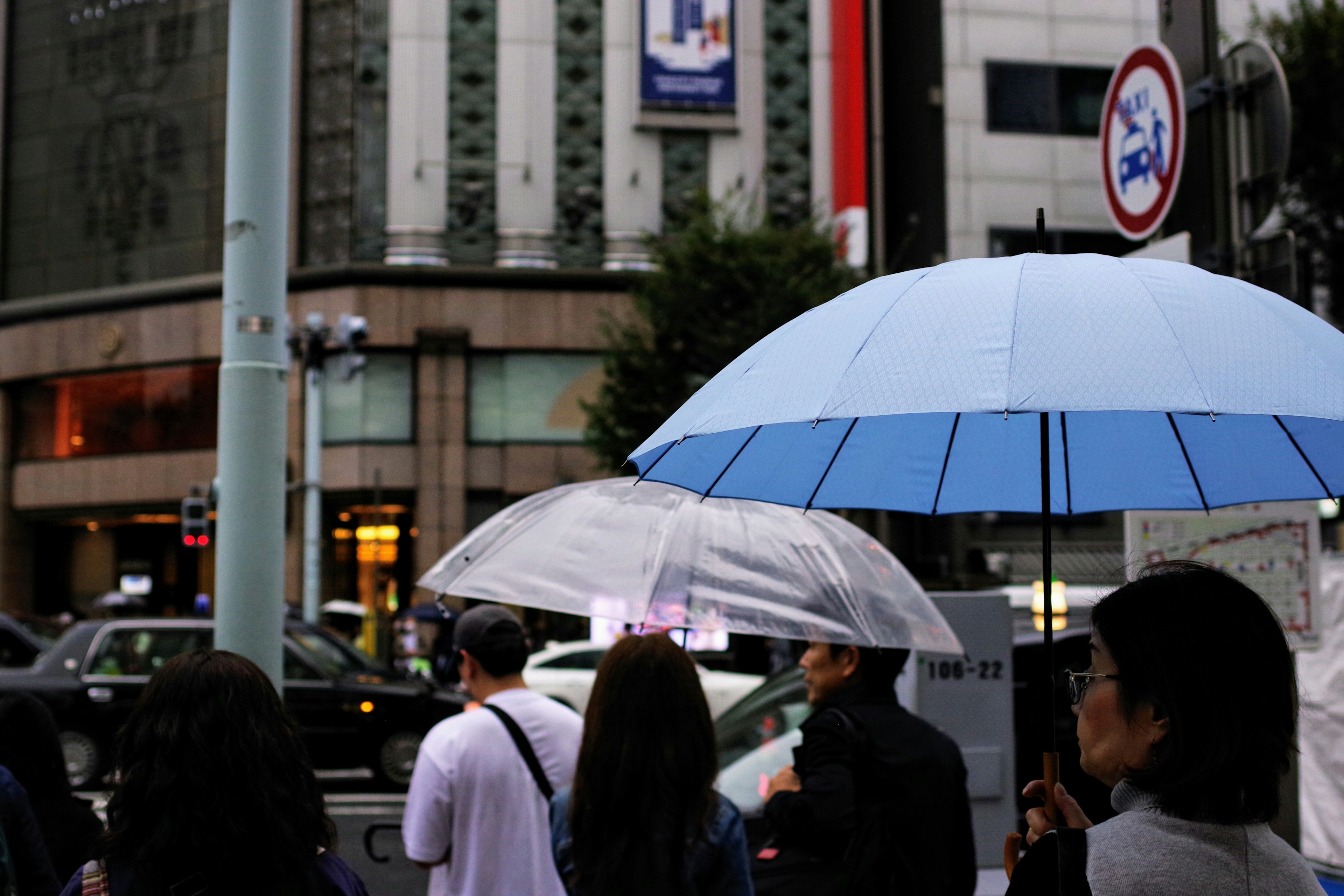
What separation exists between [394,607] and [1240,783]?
31111 millimetres

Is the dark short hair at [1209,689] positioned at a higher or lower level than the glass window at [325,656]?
higher

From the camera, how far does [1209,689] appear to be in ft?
6.41

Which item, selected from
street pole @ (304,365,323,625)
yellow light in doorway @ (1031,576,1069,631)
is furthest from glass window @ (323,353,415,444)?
yellow light in doorway @ (1031,576,1069,631)

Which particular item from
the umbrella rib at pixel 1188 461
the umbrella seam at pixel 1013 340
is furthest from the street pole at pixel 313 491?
the umbrella seam at pixel 1013 340

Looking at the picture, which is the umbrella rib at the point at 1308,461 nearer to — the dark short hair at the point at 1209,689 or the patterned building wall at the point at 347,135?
the dark short hair at the point at 1209,689

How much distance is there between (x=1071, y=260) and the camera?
276cm

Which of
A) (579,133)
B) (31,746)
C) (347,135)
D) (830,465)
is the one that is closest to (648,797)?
(830,465)

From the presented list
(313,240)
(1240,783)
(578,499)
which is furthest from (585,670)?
(313,240)

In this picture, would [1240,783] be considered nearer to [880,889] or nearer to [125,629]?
[880,889]

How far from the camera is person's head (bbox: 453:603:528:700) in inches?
171

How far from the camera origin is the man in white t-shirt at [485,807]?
4094 millimetres

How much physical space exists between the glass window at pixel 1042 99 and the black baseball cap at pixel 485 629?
30691 millimetres

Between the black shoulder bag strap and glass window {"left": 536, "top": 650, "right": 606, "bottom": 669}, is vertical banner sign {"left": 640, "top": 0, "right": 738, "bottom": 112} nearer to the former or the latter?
glass window {"left": 536, "top": 650, "right": 606, "bottom": 669}

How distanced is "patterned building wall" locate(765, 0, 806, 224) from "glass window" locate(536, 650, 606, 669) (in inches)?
685
